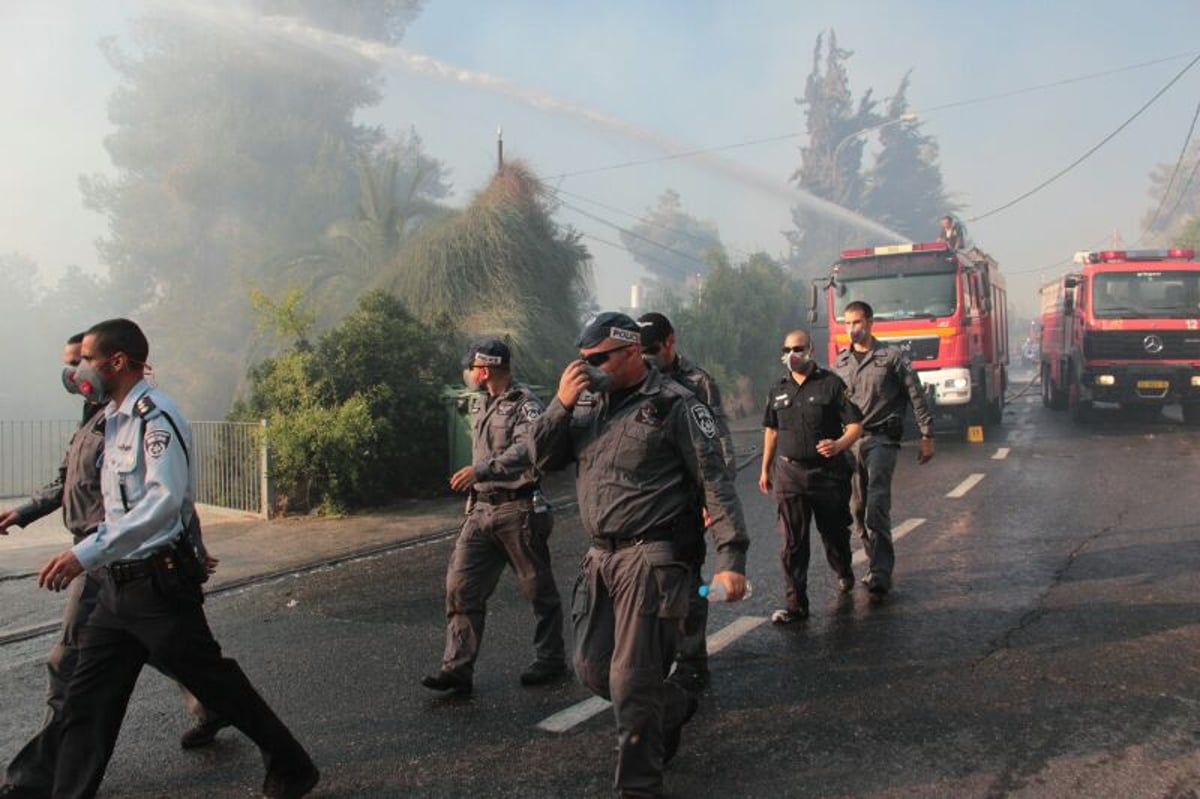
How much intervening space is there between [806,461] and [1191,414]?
14.9 m

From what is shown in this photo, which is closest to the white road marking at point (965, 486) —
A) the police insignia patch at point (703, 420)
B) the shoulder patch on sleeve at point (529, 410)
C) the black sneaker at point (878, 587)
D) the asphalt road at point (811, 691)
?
the asphalt road at point (811, 691)

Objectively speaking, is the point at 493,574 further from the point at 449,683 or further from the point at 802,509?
the point at 802,509

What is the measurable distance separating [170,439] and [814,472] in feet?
12.3

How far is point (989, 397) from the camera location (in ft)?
57.0

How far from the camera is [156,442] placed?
328cm

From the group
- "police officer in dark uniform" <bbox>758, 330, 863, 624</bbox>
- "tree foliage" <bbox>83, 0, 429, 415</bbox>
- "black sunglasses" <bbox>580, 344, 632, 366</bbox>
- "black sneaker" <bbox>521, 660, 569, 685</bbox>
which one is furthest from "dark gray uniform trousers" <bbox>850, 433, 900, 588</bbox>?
"tree foliage" <bbox>83, 0, 429, 415</bbox>

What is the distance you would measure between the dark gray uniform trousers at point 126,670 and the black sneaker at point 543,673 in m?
1.51

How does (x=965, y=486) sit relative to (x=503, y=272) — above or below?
below

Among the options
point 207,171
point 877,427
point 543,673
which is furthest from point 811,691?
point 207,171

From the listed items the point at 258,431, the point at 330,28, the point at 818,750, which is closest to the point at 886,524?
the point at 818,750

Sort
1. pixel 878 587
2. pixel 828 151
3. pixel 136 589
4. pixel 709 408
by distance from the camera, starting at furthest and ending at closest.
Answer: pixel 828 151, pixel 878 587, pixel 709 408, pixel 136 589

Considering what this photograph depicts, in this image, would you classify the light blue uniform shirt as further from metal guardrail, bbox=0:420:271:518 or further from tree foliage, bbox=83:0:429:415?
tree foliage, bbox=83:0:429:415

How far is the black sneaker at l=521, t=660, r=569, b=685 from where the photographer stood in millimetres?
4707

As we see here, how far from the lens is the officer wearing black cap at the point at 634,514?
3.25m
